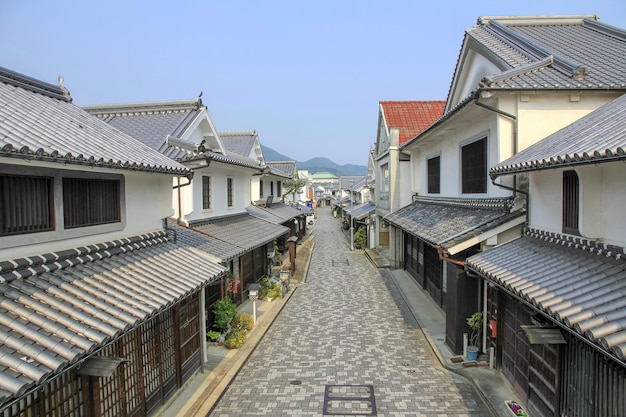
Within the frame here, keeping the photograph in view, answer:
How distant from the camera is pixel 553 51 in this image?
12523 mm

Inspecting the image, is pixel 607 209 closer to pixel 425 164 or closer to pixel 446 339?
pixel 446 339

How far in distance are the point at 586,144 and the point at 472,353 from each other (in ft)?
21.6

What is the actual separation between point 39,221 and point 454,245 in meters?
9.21

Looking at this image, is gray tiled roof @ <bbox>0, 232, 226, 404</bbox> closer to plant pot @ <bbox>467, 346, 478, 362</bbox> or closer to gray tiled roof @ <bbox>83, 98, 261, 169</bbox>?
gray tiled roof @ <bbox>83, 98, 261, 169</bbox>

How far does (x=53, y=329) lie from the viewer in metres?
5.07

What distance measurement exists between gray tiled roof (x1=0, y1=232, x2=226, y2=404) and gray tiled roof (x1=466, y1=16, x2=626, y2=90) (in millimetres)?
9136

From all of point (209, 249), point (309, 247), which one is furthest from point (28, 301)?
point (309, 247)

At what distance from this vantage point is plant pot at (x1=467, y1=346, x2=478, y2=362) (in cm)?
1080

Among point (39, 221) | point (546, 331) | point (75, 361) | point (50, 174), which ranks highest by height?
point (50, 174)

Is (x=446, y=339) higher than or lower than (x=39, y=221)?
lower

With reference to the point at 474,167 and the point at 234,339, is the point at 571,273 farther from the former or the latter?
the point at 234,339

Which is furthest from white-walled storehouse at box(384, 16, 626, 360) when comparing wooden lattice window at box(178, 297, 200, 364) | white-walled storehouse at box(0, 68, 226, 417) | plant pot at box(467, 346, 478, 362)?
white-walled storehouse at box(0, 68, 226, 417)

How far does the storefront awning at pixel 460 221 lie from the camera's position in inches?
398

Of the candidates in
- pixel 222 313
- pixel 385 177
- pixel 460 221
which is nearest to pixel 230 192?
pixel 222 313
